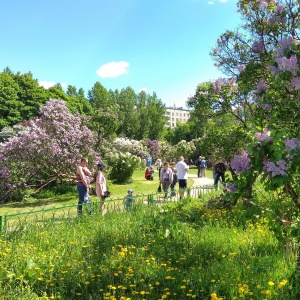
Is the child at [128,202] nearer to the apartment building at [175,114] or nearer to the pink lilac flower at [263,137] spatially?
the pink lilac flower at [263,137]

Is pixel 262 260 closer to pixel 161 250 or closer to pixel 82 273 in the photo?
pixel 161 250

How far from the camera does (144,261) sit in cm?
480

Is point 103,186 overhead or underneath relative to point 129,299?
overhead

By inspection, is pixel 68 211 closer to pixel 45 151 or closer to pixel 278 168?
pixel 278 168

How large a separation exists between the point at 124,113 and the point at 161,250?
6374cm

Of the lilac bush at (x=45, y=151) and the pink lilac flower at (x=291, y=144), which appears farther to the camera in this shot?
the lilac bush at (x=45, y=151)

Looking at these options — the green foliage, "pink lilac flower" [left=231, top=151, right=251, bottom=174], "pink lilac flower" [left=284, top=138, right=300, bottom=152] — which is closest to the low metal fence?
"pink lilac flower" [left=231, top=151, right=251, bottom=174]

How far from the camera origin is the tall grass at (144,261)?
13.2ft

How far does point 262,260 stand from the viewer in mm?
4535

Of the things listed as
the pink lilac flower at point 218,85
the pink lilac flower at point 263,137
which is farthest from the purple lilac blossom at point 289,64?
the pink lilac flower at point 218,85

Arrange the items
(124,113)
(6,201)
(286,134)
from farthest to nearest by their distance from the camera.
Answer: (124,113), (6,201), (286,134)

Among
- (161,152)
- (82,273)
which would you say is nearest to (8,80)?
(161,152)

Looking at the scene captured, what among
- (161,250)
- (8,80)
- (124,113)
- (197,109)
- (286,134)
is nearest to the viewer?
(286,134)

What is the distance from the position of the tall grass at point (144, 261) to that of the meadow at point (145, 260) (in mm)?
11
